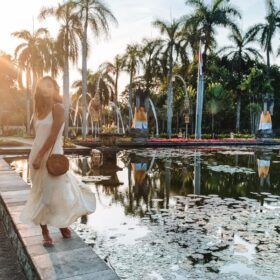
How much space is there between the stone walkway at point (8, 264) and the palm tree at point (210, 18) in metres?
29.2

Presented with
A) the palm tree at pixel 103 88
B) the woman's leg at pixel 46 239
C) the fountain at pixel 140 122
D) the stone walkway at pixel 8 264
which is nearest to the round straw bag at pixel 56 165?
the woman's leg at pixel 46 239

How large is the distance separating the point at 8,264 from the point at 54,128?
1.45 meters

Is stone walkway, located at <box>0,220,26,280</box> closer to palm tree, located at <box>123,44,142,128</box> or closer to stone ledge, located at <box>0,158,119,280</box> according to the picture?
stone ledge, located at <box>0,158,119,280</box>

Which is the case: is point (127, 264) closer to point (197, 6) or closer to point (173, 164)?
point (173, 164)

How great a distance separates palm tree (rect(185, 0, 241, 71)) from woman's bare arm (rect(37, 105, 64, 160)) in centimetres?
2933

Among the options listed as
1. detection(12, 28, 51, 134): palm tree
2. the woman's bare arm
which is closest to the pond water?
the woman's bare arm

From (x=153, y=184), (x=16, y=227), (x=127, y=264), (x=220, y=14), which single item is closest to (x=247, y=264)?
(x=127, y=264)

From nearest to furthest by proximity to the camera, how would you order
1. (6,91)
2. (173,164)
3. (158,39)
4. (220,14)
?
(173,164), (220,14), (158,39), (6,91)

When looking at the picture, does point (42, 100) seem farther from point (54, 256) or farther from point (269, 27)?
point (269, 27)

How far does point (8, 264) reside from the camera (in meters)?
3.78

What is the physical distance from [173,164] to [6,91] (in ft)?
121

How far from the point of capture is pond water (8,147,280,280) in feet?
13.9

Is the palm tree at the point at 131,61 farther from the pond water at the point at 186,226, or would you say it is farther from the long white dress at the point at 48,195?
the long white dress at the point at 48,195

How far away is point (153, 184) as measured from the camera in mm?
9523
